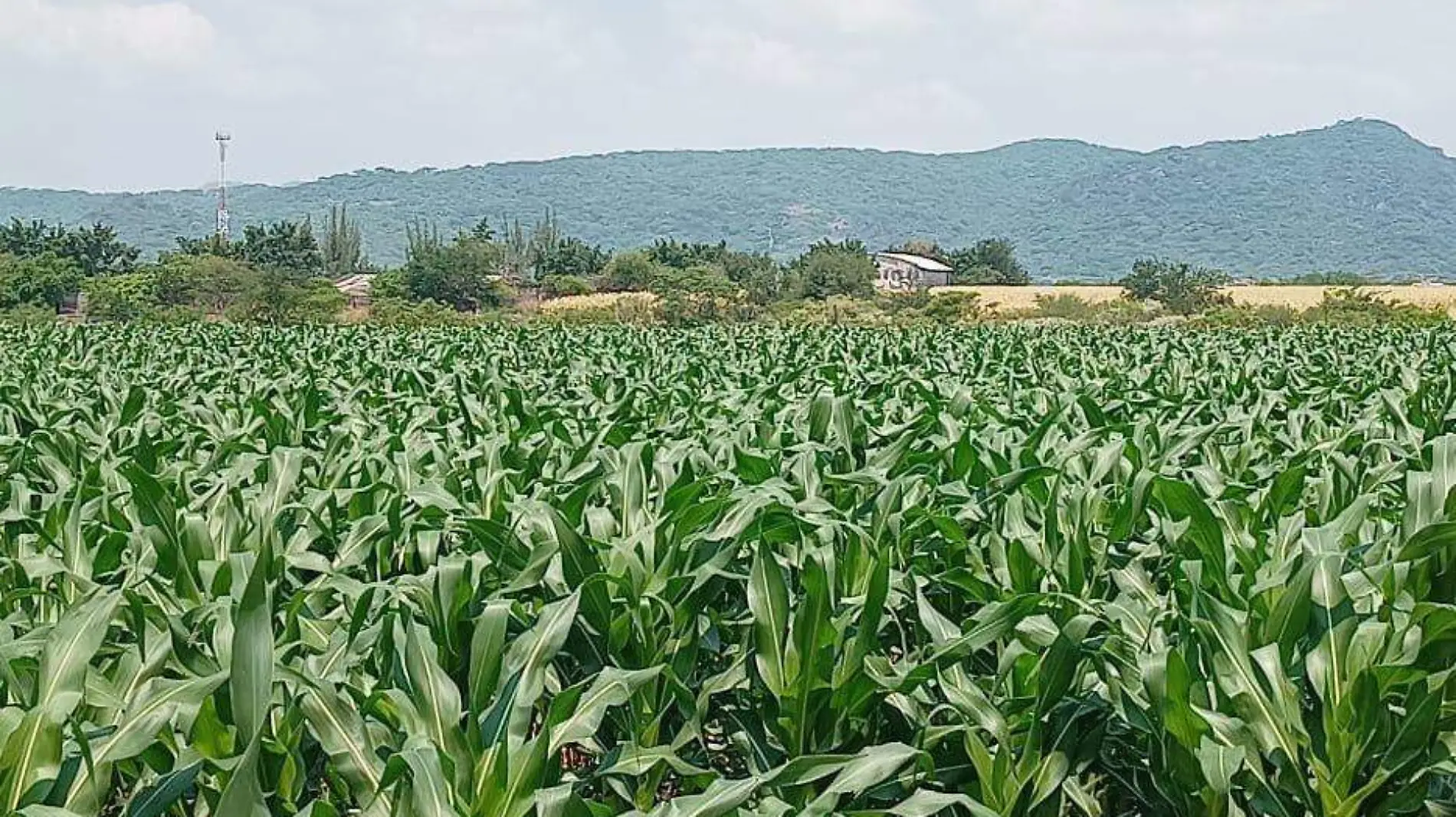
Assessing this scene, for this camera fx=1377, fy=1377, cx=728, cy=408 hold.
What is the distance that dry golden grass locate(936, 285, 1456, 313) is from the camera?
5309cm

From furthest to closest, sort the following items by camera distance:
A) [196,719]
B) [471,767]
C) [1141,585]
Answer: [1141,585], [196,719], [471,767]

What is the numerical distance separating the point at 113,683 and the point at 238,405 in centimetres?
785

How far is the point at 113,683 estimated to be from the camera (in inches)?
119

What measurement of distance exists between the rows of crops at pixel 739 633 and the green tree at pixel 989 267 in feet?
304

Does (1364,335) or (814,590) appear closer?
(814,590)

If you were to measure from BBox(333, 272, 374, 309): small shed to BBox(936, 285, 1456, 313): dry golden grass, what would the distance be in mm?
24152

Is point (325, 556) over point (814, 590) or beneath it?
beneath

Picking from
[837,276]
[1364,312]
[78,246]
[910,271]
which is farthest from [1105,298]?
[78,246]

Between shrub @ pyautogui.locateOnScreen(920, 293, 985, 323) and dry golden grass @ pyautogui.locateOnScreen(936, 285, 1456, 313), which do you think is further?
dry golden grass @ pyautogui.locateOnScreen(936, 285, 1456, 313)

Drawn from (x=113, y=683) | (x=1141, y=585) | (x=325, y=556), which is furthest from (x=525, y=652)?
(x=325, y=556)

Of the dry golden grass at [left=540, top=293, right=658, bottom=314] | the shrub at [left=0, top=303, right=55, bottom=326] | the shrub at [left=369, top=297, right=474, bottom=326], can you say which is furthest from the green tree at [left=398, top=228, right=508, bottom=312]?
the shrub at [left=0, top=303, right=55, bottom=326]

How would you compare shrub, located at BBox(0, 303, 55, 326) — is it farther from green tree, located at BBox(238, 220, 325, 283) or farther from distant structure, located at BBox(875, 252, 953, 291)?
distant structure, located at BBox(875, 252, 953, 291)

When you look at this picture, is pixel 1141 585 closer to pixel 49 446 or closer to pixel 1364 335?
pixel 49 446

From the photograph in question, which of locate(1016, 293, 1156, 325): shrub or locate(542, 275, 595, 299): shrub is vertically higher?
locate(1016, 293, 1156, 325): shrub
